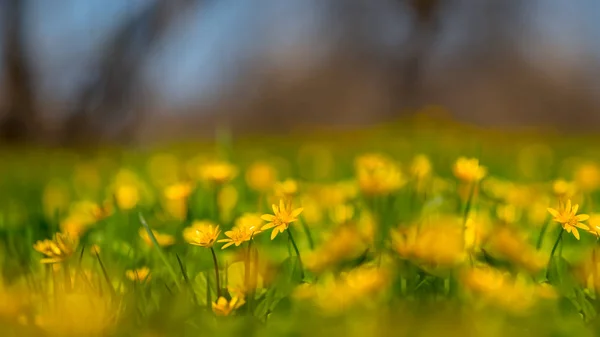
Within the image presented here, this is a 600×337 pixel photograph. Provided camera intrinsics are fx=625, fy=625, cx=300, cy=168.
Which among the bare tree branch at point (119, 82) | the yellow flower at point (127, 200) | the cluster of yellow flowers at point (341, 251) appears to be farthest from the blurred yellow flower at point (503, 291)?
the bare tree branch at point (119, 82)

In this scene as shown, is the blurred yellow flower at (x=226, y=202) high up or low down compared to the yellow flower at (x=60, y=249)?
down

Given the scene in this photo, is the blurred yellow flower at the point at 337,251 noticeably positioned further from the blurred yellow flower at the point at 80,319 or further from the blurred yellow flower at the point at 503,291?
the blurred yellow flower at the point at 80,319

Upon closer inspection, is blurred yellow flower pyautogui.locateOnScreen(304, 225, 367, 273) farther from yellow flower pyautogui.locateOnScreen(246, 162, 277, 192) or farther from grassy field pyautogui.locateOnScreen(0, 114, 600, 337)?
yellow flower pyautogui.locateOnScreen(246, 162, 277, 192)

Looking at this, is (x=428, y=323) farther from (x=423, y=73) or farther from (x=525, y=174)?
(x=423, y=73)

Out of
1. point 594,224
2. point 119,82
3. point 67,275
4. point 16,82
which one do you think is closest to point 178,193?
point 67,275

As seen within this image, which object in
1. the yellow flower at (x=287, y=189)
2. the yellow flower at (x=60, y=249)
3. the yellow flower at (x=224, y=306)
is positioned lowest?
the yellow flower at (x=224, y=306)

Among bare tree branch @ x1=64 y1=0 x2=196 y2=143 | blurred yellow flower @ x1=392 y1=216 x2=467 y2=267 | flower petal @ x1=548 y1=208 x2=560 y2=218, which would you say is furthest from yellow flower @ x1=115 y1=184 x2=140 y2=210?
bare tree branch @ x1=64 y1=0 x2=196 y2=143

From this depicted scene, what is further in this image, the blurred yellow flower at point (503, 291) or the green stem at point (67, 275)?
the green stem at point (67, 275)

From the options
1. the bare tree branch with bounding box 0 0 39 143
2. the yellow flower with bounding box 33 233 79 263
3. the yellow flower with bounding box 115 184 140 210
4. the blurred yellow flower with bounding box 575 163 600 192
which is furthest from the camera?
the bare tree branch with bounding box 0 0 39 143

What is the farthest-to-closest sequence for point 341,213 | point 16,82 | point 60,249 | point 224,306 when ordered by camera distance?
point 16,82, point 341,213, point 60,249, point 224,306

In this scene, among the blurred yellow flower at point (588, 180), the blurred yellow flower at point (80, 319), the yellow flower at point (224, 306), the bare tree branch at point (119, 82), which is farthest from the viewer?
the bare tree branch at point (119, 82)

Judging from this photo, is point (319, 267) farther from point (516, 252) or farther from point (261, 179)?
point (261, 179)

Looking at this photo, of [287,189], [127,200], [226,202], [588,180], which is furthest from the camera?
[588,180]
